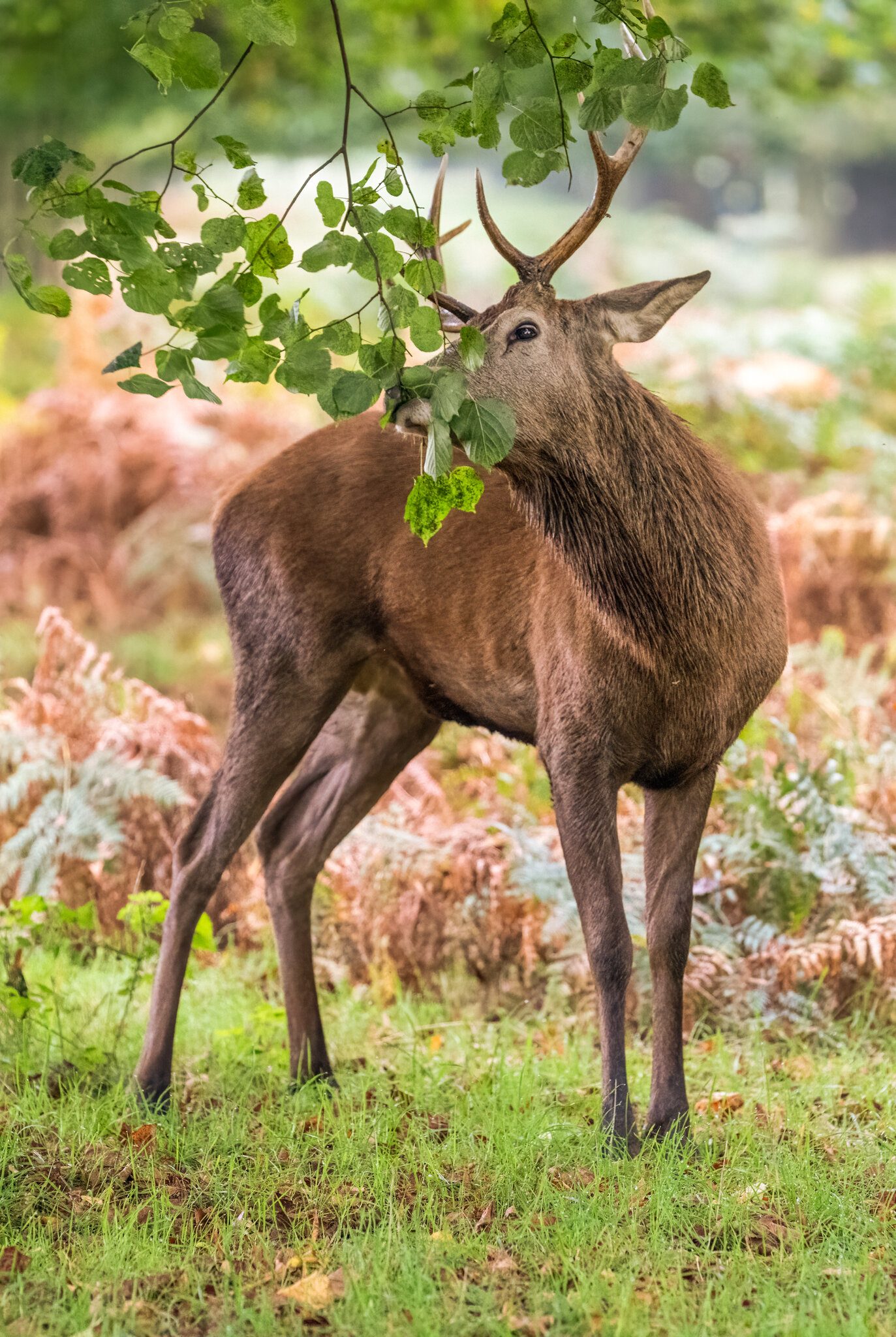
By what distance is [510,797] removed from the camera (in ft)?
19.5

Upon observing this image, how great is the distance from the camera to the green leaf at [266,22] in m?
2.96

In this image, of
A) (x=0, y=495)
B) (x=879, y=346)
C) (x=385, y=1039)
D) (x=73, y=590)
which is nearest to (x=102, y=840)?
(x=385, y=1039)

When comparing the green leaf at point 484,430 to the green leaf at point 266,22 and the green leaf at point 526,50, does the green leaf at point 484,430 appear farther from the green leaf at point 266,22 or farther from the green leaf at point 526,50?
the green leaf at point 266,22

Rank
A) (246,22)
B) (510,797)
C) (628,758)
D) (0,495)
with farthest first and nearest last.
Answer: (0,495) < (510,797) < (628,758) < (246,22)

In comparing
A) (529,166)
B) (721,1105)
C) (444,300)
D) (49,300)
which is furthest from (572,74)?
(721,1105)

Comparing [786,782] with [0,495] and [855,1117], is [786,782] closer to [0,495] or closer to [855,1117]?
[855,1117]

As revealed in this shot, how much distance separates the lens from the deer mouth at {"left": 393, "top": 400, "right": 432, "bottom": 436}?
3295 millimetres

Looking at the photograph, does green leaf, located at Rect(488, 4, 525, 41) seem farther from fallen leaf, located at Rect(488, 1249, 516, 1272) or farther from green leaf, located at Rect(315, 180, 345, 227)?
fallen leaf, located at Rect(488, 1249, 516, 1272)

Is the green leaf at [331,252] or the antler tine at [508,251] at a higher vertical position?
the antler tine at [508,251]

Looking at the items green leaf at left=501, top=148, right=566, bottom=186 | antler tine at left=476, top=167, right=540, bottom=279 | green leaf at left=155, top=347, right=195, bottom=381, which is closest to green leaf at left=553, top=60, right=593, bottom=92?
green leaf at left=501, top=148, right=566, bottom=186

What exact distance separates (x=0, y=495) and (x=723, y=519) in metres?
7.48

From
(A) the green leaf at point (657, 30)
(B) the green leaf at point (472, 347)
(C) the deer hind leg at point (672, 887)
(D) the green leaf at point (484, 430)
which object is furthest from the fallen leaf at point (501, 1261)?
(A) the green leaf at point (657, 30)

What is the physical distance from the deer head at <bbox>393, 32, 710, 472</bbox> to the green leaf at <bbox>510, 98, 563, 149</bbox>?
0.41 m

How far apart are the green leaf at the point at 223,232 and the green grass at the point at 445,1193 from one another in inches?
90.5
